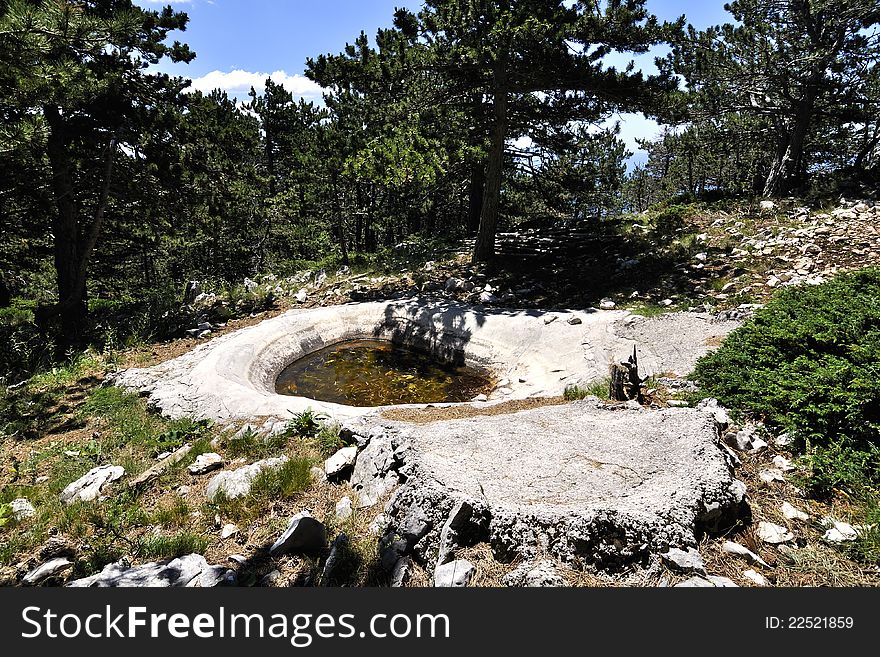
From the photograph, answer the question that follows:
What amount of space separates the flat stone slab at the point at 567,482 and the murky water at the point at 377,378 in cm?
349

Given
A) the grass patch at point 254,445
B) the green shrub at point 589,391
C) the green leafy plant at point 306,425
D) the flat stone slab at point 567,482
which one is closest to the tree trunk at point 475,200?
the green shrub at point 589,391

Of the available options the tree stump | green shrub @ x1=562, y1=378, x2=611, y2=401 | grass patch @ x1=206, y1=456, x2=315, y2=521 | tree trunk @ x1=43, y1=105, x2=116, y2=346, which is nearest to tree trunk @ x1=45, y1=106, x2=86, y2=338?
tree trunk @ x1=43, y1=105, x2=116, y2=346

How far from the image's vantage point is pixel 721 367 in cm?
611

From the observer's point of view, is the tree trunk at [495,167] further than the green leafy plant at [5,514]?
Yes

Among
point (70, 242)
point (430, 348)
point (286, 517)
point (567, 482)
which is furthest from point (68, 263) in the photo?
point (567, 482)

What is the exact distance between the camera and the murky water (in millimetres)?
8930

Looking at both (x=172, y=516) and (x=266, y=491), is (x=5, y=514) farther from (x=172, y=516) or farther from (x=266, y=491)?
(x=266, y=491)

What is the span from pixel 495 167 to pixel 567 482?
37.3ft

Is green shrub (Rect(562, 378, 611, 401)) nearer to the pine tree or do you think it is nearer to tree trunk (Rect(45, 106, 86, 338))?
the pine tree

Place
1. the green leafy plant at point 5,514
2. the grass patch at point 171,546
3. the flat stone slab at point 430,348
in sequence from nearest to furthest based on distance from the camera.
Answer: the grass patch at point 171,546
the green leafy plant at point 5,514
the flat stone slab at point 430,348

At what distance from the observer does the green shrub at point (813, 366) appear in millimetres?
4191

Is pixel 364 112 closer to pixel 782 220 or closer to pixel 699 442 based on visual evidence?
pixel 699 442

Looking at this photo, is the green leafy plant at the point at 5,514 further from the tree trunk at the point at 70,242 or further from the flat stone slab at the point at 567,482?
the tree trunk at the point at 70,242

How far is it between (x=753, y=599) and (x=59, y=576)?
502 cm
